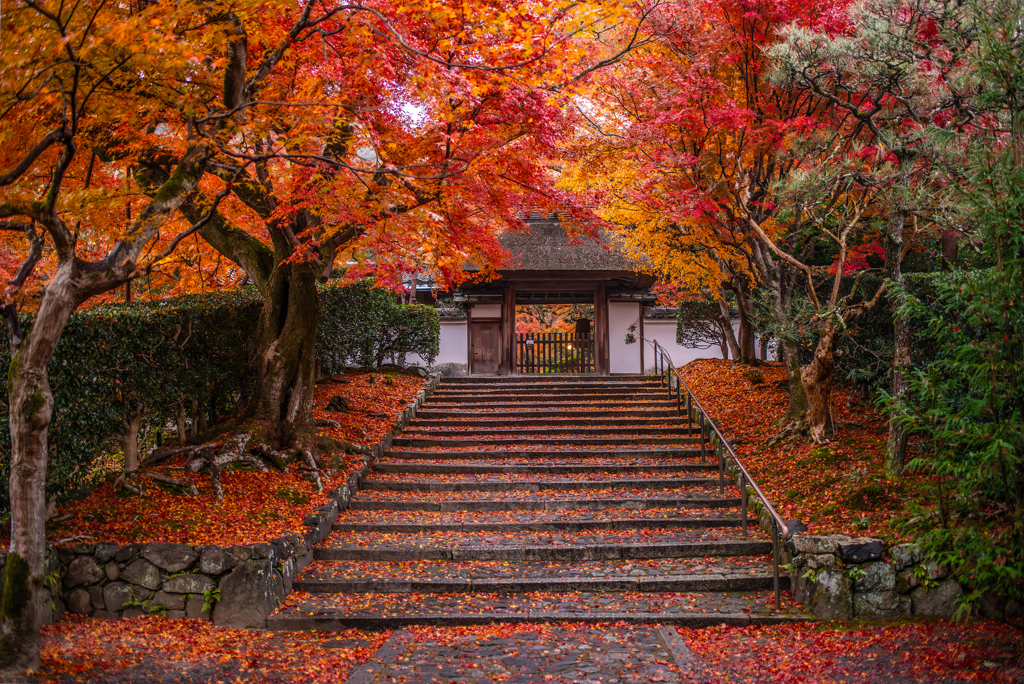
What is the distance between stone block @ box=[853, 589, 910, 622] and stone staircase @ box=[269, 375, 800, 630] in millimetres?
611

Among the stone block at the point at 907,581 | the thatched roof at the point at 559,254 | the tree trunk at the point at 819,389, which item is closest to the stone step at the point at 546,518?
the tree trunk at the point at 819,389

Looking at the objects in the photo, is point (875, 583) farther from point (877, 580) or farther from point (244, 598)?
point (244, 598)

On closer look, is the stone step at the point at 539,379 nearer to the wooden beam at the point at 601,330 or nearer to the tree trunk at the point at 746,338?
the tree trunk at the point at 746,338

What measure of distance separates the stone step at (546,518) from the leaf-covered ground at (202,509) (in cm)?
71

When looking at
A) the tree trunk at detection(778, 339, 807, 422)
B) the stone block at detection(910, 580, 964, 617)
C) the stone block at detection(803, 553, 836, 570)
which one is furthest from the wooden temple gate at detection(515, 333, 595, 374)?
Result: the stone block at detection(910, 580, 964, 617)

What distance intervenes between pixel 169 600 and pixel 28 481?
217 centimetres

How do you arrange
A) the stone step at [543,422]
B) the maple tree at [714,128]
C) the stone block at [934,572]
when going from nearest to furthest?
the stone block at [934,572] < the maple tree at [714,128] < the stone step at [543,422]

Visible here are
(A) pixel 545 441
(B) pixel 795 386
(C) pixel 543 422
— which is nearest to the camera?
(B) pixel 795 386

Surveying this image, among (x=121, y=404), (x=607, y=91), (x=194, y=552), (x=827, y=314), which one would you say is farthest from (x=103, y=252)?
(x=827, y=314)

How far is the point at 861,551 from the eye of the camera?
21.0ft

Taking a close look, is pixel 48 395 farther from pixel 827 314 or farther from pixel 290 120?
pixel 827 314

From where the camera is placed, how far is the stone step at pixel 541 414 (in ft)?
42.5

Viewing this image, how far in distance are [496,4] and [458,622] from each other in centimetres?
720

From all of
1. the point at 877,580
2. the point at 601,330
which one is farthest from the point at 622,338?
the point at 877,580
